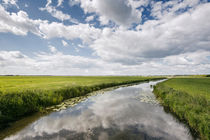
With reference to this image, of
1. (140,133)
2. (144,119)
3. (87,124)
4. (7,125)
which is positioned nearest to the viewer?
(140,133)

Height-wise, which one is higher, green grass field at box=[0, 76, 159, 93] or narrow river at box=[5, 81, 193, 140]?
green grass field at box=[0, 76, 159, 93]

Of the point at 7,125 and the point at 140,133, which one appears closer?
the point at 140,133

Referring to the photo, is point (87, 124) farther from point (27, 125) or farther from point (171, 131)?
point (171, 131)

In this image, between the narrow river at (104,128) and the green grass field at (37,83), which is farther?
the green grass field at (37,83)

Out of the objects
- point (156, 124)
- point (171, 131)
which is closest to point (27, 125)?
point (156, 124)

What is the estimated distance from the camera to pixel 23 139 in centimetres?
565

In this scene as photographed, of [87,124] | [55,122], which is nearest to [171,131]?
[87,124]

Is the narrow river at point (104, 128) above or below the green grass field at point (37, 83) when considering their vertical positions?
below

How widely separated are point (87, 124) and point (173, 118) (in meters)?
7.51

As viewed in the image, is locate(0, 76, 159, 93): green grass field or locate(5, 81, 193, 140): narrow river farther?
locate(0, 76, 159, 93): green grass field

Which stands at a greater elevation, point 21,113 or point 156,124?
point 21,113

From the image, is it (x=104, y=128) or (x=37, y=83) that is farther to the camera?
(x=37, y=83)

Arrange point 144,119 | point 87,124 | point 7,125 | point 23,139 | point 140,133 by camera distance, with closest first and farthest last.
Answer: point 23,139 < point 140,133 < point 7,125 < point 87,124 < point 144,119

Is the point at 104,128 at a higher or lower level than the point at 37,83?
lower
